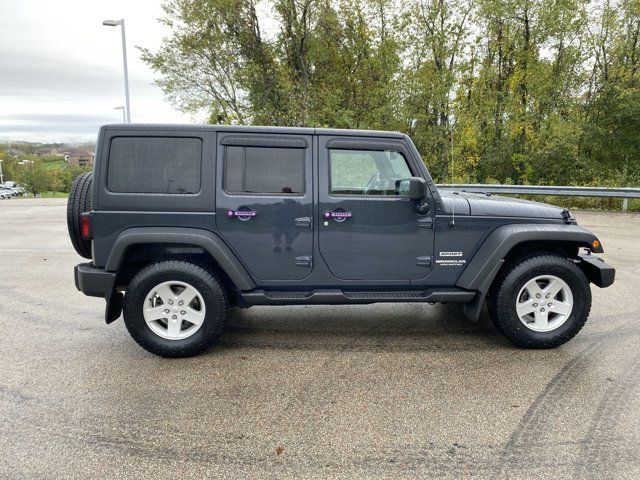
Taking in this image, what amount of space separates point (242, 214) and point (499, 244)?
2140 millimetres

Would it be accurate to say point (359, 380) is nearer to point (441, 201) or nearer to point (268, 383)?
point (268, 383)

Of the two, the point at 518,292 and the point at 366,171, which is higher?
the point at 366,171

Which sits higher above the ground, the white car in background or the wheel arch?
the wheel arch

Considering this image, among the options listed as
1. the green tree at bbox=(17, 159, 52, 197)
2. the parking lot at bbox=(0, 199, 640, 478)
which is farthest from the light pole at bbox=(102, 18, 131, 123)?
the green tree at bbox=(17, 159, 52, 197)

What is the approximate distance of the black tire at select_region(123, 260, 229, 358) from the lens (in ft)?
11.5

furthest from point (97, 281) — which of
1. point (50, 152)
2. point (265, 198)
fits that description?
point (50, 152)

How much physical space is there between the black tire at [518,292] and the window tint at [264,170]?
6.37ft

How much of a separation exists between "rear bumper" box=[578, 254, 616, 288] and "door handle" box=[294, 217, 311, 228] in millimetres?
2514

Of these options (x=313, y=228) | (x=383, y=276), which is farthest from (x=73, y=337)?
(x=383, y=276)

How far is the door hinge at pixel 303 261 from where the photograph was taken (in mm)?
3645

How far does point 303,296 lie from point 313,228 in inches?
23.2

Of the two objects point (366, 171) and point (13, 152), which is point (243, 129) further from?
point (13, 152)

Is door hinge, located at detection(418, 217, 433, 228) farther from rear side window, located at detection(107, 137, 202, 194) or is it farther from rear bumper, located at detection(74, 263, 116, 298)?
rear bumper, located at detection(74, 263, 116, 298)

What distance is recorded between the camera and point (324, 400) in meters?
2.94
